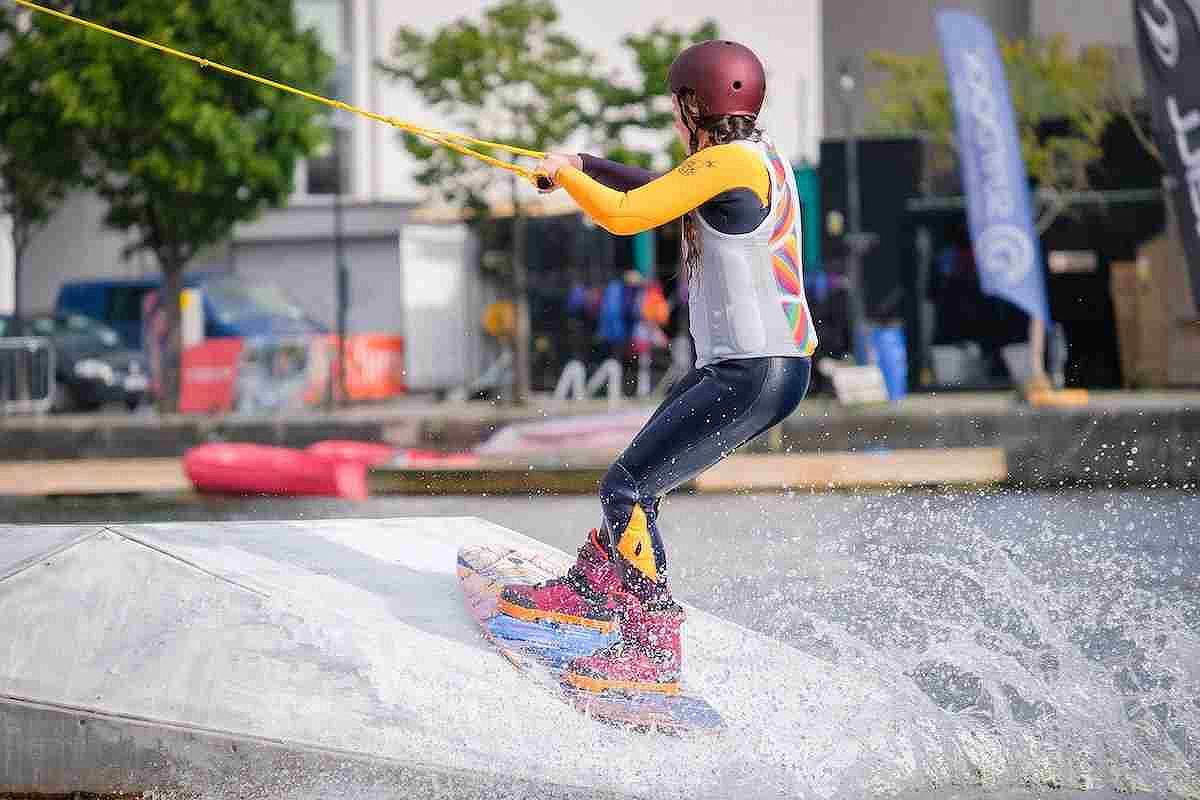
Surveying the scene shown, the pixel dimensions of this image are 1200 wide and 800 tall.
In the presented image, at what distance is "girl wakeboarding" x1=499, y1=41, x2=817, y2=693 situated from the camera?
388 centimetres

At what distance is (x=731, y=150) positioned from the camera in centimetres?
386

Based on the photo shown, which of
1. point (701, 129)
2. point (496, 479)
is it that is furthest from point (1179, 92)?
point (701, 129)

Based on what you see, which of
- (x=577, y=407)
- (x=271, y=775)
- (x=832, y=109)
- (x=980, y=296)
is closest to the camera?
(x=271, y=775)

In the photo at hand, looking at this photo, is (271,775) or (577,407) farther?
(577,407)

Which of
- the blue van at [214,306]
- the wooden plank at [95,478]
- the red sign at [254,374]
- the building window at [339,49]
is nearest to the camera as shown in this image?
the wooden plank at [95,478]

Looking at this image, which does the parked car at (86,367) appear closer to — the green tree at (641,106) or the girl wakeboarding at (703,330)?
the green tree at (641,106)

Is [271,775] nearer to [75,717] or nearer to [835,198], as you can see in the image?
[75,717]

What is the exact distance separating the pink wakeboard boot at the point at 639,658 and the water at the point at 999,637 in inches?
11.9

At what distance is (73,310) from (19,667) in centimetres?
2405

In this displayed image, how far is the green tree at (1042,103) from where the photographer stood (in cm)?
2380

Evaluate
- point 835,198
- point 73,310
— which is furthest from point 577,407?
point 73,310

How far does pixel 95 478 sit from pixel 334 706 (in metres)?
9.76

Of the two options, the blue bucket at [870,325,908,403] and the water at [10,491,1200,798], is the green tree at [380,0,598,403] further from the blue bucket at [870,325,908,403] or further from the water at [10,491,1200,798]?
the water at [10,491,1200,798]

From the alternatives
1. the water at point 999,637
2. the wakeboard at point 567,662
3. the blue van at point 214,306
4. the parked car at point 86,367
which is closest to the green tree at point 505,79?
the blue van at point 214,306
